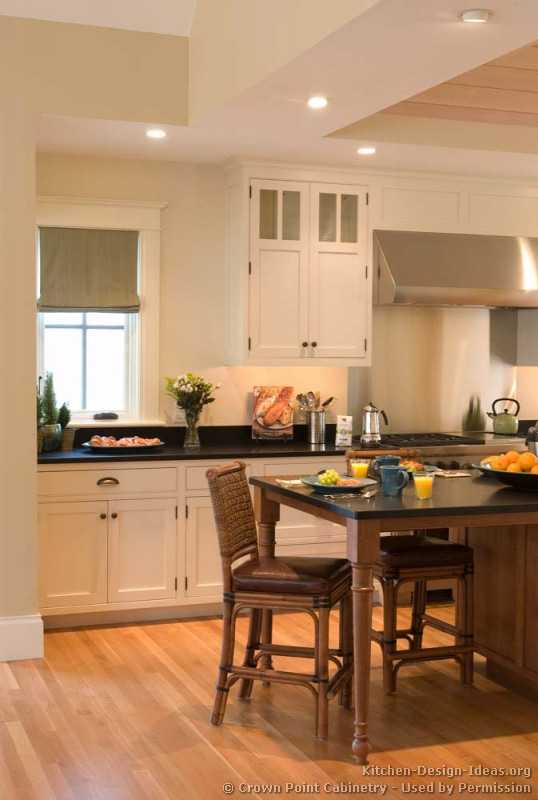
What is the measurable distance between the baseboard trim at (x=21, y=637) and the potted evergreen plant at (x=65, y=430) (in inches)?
41.5

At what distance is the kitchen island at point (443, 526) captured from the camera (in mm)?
3396

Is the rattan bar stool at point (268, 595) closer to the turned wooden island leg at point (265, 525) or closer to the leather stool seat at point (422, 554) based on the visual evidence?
the turned wooden island leg at point (265, 525)

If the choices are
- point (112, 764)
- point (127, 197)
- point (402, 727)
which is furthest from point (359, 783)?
point (127, 197)

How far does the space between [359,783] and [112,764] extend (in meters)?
0.86

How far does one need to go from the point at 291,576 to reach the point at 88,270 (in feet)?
8.47

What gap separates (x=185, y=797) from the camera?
Result: 10.2 feet

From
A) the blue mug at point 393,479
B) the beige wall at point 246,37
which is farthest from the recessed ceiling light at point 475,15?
the blue mug at point 393,479

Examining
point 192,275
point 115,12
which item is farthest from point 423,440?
point 115,12

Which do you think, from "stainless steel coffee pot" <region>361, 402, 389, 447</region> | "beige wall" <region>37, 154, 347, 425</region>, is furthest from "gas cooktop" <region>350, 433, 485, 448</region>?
"beige wall" <region>37, 154, 347, 425</region>

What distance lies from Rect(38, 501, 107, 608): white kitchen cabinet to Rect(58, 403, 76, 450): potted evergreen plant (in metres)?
0.45

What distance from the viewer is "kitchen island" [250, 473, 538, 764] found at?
340 centimetres

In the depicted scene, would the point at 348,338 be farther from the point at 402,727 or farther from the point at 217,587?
the point at 402,727

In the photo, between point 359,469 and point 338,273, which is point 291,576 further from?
point 338,273

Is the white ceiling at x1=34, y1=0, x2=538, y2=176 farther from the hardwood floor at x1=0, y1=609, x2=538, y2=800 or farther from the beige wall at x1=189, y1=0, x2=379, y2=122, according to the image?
the hardwood floor at x1=0, y1=609, x2=538, y2=800
